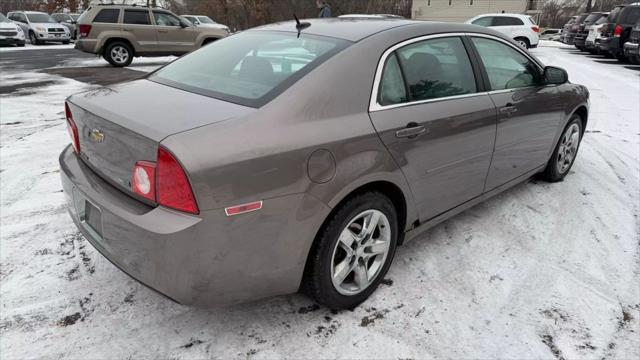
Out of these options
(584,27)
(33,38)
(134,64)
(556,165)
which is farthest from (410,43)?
(33,38)

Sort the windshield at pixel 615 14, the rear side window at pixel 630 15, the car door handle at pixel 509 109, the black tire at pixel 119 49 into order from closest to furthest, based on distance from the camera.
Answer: the car door handle at pixel 509 109 < the black tire at pixel 119 49 < the rear side window at pixel 630 15 < the windshield at pixel 615 14

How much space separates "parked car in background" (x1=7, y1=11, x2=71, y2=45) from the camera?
75.7 ft

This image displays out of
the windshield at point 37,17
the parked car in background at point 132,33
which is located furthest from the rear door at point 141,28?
the windshield at point 37,17

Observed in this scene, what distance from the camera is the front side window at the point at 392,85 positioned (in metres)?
2.56

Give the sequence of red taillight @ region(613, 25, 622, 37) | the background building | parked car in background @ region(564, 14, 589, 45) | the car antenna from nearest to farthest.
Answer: the car antenna < red taillight @ region(613, 25, 622, 37) < parked car in background @ region(564, 14, 589, 45) < the background building

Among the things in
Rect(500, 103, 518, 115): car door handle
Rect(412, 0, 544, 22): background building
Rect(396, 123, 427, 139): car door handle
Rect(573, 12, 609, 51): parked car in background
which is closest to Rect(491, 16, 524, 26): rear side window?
Rect(573, 12, 609, 51): parked car in background

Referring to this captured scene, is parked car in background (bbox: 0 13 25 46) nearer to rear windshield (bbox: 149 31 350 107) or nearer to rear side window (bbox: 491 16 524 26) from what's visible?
rear side window (bbox: 491 16 524 26)

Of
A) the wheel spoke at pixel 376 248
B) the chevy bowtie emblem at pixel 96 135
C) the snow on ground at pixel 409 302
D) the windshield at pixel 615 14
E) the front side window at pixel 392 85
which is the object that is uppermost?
the windshield at pixel 615 14

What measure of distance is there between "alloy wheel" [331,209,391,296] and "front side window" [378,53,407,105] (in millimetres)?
652

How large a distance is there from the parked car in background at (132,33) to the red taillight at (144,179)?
13.1 metres

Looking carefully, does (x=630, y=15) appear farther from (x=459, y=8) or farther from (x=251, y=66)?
(x=459, y=8)

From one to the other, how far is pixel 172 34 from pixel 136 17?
44.7 inches

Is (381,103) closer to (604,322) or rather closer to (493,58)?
(493,58)

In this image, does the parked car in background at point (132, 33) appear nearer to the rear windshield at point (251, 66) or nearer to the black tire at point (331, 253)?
the rear windshield at point (251, 66)
